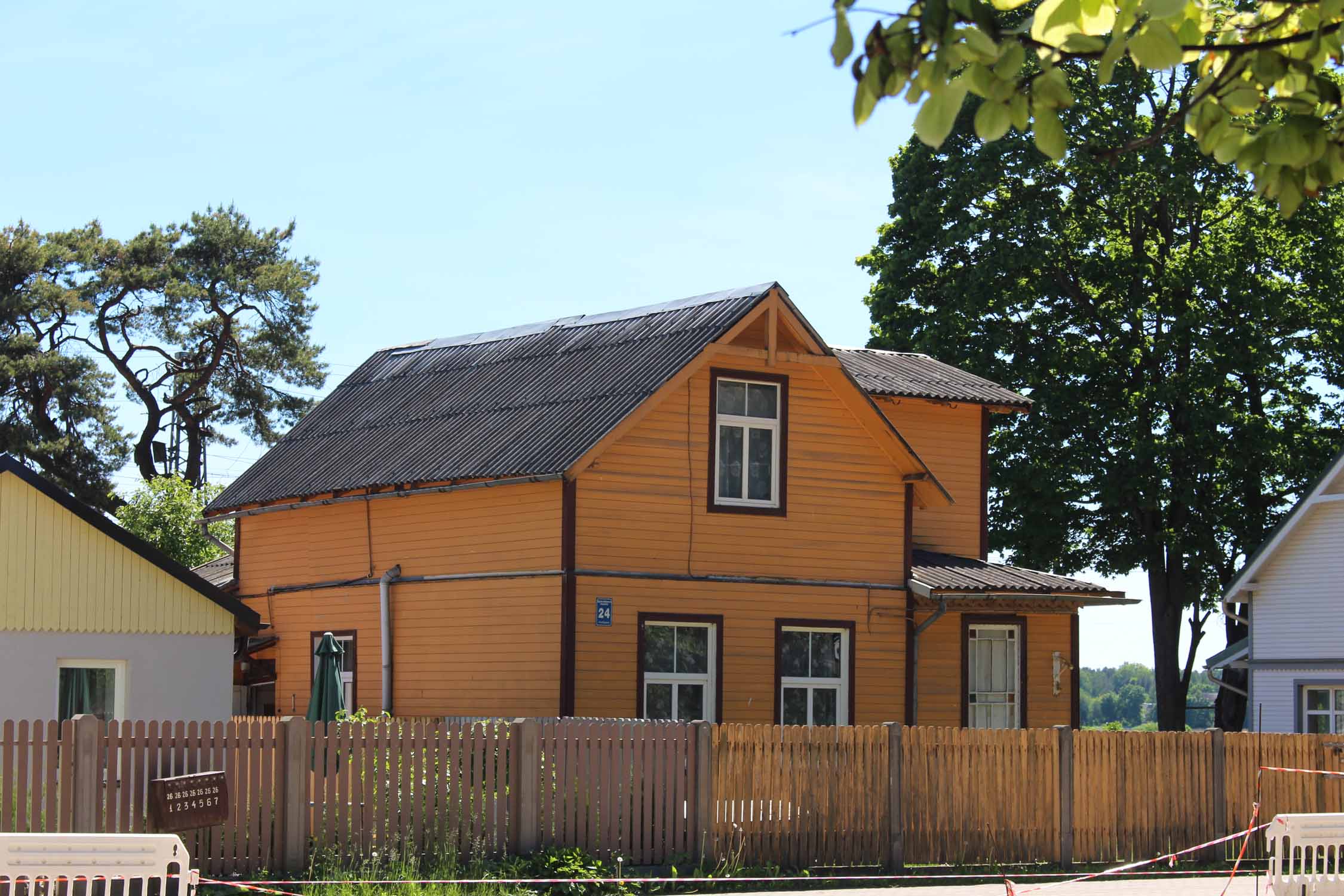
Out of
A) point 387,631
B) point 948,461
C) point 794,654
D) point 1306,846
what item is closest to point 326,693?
point 387,631

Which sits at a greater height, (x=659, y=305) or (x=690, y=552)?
(x=659, y=305)

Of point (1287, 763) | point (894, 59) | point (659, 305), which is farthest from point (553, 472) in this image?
point (894, 59)

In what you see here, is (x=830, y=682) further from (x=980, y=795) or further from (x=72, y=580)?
(x=72, y=580)

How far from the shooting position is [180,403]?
54.8m

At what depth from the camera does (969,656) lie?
26531 mm

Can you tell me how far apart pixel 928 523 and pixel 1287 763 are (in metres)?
8.55

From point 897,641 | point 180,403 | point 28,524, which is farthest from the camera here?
point 180,403

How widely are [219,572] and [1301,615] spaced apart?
64.5 ft

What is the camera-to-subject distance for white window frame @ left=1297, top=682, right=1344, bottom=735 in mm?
31906

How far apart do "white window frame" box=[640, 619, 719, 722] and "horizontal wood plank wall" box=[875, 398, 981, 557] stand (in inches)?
232

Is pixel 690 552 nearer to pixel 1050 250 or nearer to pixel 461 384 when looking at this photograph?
pixel 461 384

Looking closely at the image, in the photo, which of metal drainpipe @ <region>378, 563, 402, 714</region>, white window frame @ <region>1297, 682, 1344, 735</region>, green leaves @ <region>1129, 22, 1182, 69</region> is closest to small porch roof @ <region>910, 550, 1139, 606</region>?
metal drainpipe @ <region>378, 563, 402, 714</region>

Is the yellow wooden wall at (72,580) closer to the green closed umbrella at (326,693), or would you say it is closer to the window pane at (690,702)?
the green closed umbrella at (326,693)

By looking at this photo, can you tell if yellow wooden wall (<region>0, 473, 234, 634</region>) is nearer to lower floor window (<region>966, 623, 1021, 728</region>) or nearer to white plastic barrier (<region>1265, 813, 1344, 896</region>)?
lower floor window (<region>966, 623, 1021, 728</region>)
